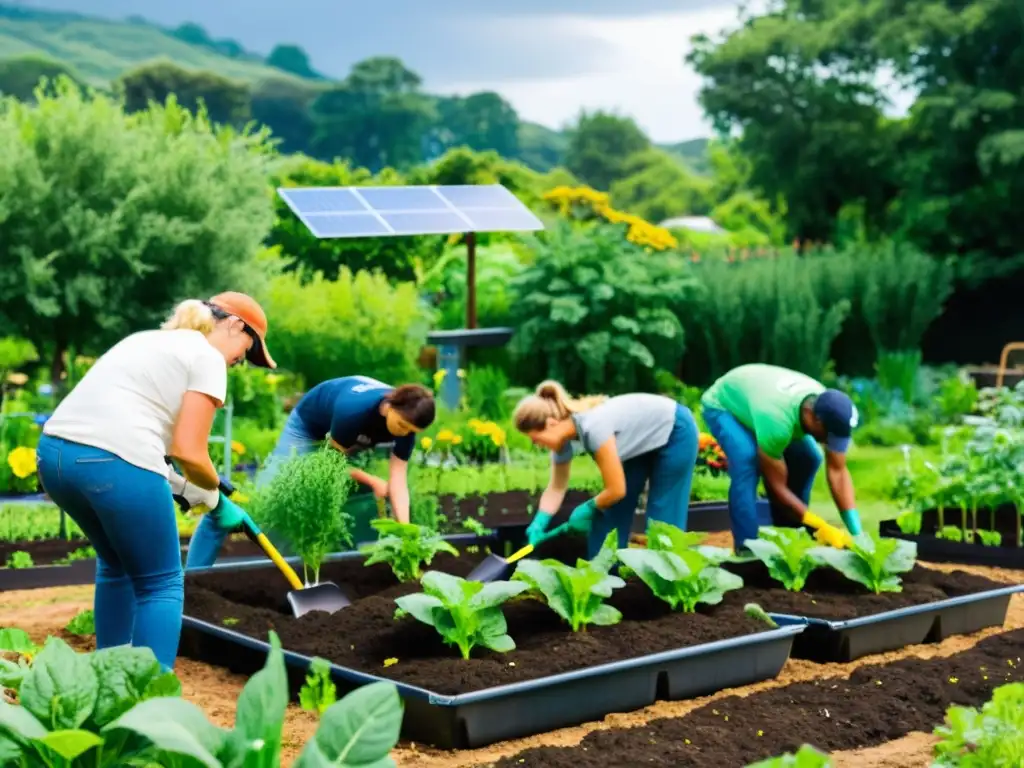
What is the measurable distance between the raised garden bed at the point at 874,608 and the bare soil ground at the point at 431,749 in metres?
0.06

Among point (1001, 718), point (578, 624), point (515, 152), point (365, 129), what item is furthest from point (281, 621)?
point (515, 152)

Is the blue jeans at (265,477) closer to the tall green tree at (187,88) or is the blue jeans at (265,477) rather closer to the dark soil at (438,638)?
the dark soil at (438,638)

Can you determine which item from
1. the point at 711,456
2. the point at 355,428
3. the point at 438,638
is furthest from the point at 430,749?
the point at 711,456

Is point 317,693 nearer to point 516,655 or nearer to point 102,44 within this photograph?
point 516,655

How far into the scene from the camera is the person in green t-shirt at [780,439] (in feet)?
21.7

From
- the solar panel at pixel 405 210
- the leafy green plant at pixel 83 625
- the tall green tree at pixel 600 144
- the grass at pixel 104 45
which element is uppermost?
the grass at pixel 104 45

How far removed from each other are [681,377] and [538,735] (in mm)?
9239

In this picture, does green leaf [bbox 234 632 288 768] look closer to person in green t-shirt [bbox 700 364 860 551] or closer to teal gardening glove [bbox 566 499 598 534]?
teal gardening glove [bbox 566 499 598 534]

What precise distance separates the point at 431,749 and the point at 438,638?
2.10 feet

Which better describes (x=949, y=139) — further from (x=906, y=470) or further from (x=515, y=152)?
(x=515, y=152)

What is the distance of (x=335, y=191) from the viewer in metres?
12.2

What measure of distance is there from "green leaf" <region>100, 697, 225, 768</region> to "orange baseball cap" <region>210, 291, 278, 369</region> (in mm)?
1959

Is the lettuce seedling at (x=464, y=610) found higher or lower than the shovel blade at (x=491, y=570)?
higher

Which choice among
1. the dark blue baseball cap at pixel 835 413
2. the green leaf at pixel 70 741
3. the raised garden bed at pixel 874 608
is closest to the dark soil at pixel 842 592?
the raised garden bed at pixel 874 608
